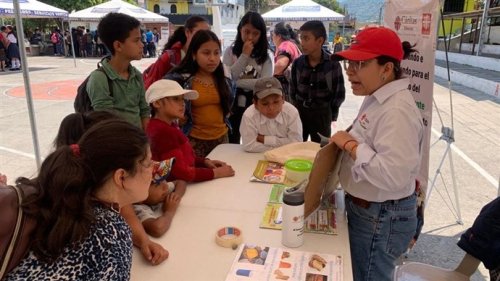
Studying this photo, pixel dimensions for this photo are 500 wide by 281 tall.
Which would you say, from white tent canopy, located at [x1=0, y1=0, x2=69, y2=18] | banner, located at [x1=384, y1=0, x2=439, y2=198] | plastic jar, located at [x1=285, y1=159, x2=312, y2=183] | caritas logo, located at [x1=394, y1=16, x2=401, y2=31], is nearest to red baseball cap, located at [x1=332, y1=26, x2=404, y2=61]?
plastic jar, located at [x1=285, y1=159, x2=312, y2=183]

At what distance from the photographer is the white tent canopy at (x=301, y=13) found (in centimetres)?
998

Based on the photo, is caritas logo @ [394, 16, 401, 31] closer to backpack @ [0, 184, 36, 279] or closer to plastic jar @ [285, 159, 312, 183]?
plastic jar @ [285, 159, 312, 183]

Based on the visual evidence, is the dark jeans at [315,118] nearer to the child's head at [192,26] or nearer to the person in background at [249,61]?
the person in background at [249,61]

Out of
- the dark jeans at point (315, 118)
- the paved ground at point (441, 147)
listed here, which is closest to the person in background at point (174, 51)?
the dark jeans at point (315, 118)

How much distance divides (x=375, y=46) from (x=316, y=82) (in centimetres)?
192

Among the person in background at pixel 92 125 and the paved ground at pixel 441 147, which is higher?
the person in background at pixel 92 125

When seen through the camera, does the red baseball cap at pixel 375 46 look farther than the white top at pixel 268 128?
No

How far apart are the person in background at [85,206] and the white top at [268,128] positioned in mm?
1428

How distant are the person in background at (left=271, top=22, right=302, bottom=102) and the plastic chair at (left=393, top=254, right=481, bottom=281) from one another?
190 centimetres

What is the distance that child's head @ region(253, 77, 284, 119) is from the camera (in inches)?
95.2

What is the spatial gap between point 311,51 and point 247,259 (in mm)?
2311

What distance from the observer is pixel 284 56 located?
4.18 meters

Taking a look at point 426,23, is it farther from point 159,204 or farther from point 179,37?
point 179,37

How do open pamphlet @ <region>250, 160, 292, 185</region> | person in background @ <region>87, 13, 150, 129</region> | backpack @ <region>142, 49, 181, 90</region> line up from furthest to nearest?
backpack @ <region>142, 49, 181, 90</region> → person in background @ <region>87, 13, 150, 129</region> → open pamphlet @ <region>250, 160, 292, 185</region>
